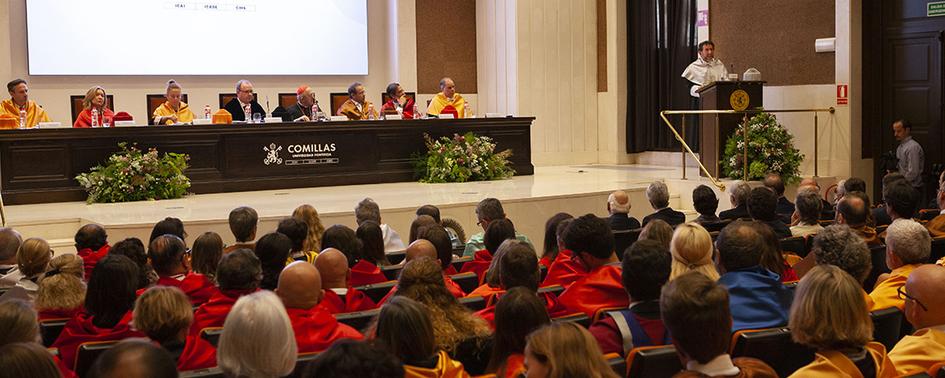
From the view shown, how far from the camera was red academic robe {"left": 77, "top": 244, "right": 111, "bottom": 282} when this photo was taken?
222 inches

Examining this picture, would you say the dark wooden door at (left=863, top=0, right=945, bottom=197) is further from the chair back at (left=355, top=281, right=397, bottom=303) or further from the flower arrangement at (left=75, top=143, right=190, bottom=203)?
the chair back at (left=355, top=281, right=397, bottom=303)

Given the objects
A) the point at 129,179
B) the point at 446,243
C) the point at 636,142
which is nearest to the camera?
the point at 446,243

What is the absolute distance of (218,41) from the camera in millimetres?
15094

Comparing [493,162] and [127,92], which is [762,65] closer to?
[493,162]

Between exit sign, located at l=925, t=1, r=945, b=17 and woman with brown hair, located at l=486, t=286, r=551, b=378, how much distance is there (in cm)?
1035

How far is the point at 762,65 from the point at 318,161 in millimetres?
5932

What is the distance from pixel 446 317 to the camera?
145 inches

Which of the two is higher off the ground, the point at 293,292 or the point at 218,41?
the point at 218,41

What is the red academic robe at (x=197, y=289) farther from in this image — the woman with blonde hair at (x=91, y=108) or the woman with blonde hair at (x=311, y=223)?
the woman with blonde hair at (x=91, y=108)

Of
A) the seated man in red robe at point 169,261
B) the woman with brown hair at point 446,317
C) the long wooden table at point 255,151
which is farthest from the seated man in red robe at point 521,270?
the long wooden table at point 255,151

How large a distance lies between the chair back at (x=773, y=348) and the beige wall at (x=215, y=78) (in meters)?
12.3

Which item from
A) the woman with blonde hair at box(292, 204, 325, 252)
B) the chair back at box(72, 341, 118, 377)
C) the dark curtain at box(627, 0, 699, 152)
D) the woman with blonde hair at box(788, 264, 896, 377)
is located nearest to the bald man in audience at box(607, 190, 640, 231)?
the woman with blonde hair at box(292, 204, 325, 252)

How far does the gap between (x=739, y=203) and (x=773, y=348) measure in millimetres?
3907

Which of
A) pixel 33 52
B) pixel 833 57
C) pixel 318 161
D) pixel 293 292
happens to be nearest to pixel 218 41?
pixel 33 52
